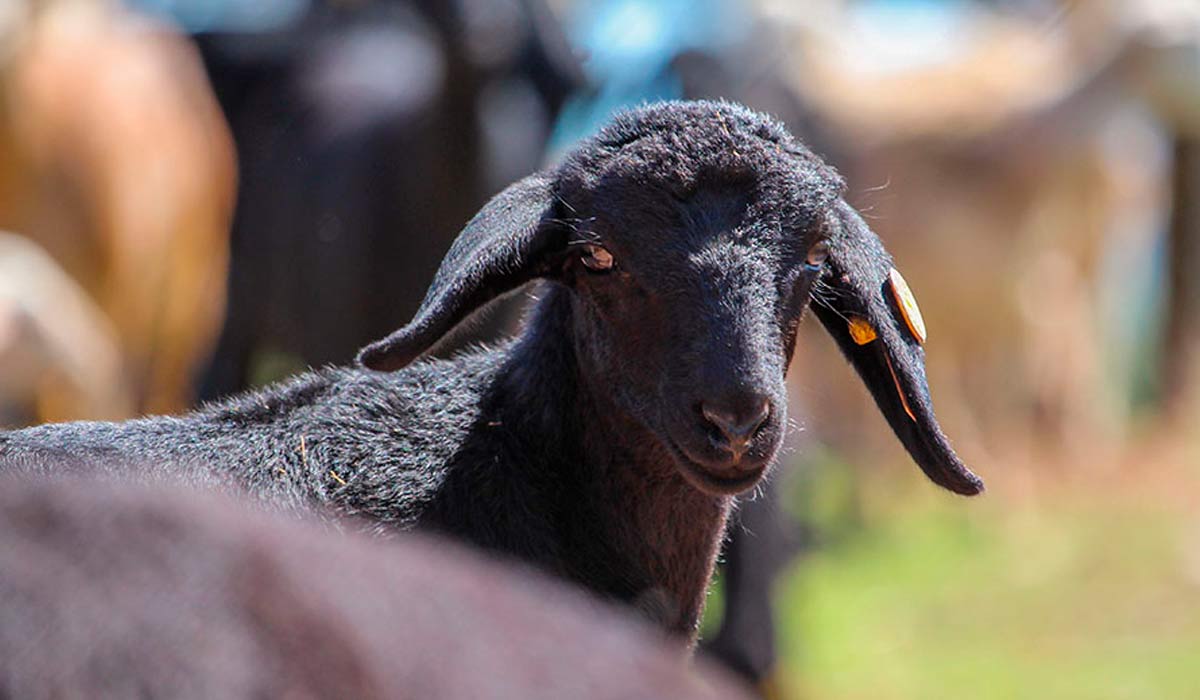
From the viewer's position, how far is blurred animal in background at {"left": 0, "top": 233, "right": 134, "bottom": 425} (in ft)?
18.2

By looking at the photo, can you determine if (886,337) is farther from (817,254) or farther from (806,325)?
(806,325)

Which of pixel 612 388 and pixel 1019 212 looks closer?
pixel 612 388

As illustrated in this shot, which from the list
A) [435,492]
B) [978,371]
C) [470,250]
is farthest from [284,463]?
[978,371]

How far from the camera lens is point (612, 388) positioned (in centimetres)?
310

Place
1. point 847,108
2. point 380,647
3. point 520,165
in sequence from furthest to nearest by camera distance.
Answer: point 847,108
point 520,165
point 380,647

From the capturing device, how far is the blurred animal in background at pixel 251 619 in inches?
56.4

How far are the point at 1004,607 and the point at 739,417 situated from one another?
543cm

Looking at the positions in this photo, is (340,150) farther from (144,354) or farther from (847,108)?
(847,108)

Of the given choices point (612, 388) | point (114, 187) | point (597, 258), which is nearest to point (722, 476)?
point (612, 388)

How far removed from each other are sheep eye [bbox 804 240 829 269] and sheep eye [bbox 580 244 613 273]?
35cm

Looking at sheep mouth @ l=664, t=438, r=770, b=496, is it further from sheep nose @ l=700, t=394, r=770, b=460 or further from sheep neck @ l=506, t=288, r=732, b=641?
sheep neck @ l=506, t=288, r=732, b=641

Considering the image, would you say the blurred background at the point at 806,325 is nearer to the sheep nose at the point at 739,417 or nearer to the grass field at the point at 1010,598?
the grass field at the point at 1010,598

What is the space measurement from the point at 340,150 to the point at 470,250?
3.76 m

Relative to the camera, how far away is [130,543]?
152 cm
